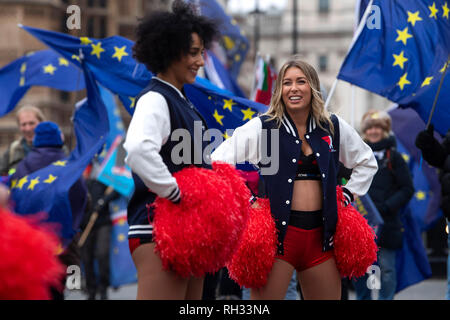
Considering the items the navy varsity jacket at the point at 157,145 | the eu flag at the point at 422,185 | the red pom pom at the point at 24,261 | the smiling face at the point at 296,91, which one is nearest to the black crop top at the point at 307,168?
the smiling face at the point at 296,91

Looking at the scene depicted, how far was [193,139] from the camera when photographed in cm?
362

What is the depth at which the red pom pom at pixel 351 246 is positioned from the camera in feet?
13.9

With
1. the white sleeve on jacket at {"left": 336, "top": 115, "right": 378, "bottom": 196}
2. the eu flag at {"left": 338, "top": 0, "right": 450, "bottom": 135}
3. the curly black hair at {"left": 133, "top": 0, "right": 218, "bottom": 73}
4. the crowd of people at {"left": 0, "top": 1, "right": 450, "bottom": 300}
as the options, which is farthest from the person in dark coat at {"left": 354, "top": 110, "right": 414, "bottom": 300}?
the curly black hair at {"left": 133, "top": 0, "right": 218, "bottom": 73}

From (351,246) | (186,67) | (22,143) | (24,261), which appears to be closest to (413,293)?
(22,143)

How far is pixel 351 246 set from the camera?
13.9ft

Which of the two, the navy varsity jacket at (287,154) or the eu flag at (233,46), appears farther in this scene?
the eu flag at (233,46)

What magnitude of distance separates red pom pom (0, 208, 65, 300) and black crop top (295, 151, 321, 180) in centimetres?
179

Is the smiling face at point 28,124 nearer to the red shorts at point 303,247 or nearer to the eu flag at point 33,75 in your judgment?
the eu flag at point 33,75

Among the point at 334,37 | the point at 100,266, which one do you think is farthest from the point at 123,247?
the point at 334,37

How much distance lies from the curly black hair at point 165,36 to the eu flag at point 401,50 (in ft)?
10.8

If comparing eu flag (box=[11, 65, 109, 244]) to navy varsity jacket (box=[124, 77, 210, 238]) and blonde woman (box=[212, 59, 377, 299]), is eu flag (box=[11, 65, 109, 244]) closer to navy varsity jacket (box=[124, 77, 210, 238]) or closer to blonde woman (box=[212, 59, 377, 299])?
blonde woman (box=[212, 59, 377, 299])

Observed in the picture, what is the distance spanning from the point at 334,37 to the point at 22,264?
201 ft

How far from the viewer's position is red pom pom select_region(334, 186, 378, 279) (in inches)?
167
